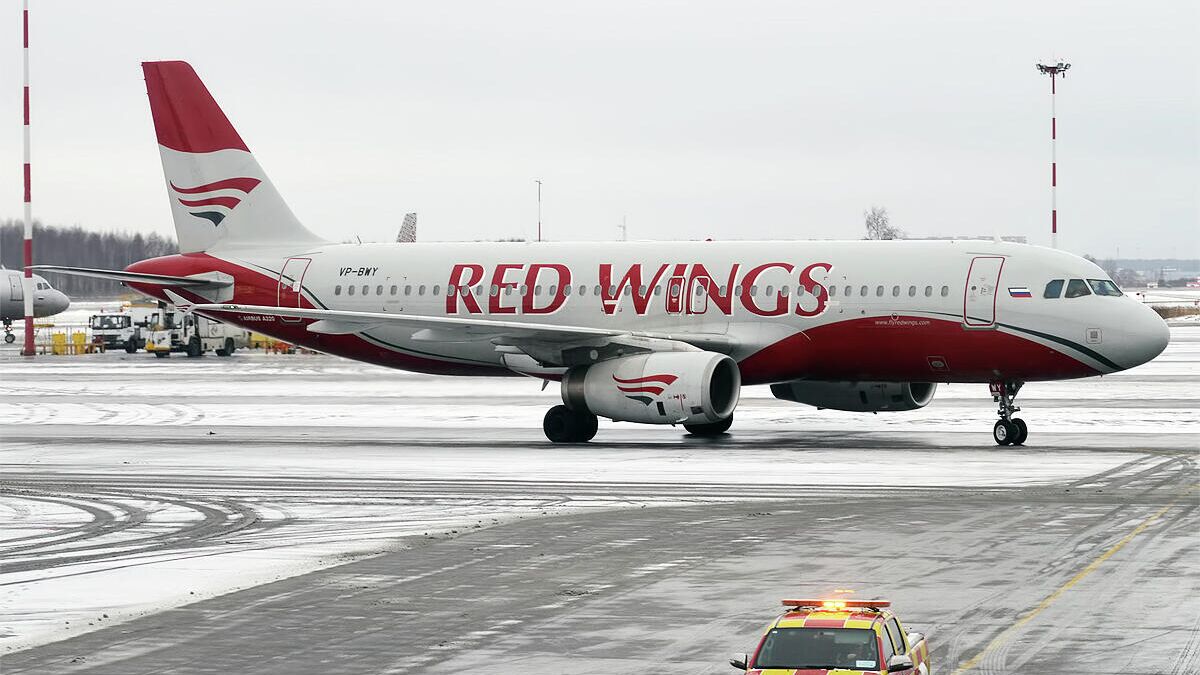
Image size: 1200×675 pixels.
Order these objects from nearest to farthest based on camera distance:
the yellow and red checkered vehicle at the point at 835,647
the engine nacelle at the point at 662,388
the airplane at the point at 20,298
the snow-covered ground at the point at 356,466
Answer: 1. the yellow and red checkered vehicle at the point at 835,647
2. the snow-covered ground at the point at 356,466
3. the engine nacelle at the point at 662,388
4. the airplane at the point at 20,298

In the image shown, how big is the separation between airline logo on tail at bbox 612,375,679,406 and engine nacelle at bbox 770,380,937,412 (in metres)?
4.63

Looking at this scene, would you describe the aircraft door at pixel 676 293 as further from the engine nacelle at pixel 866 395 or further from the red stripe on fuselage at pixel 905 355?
the engine nacelle at pixel 866 395

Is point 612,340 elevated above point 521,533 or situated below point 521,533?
above

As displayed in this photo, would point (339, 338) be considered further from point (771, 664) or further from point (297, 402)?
point (771, 664)

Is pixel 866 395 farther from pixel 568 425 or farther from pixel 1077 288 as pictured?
pixel 568 425

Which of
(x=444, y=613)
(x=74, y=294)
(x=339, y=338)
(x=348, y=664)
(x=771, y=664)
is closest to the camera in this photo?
(x=771, y=664)

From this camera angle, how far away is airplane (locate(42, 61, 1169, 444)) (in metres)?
33.9

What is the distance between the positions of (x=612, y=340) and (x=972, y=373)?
24.2 feet

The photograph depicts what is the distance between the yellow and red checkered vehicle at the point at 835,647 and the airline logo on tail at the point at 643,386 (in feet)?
71.8

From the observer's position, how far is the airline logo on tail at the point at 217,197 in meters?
43.4

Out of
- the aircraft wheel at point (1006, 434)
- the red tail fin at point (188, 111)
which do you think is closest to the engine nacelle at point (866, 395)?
the aircraft wheel at point (1006, 434)

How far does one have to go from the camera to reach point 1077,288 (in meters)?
34.2

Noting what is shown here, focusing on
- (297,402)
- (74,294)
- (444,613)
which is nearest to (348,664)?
(444,613)

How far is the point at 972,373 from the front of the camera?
34500mm
